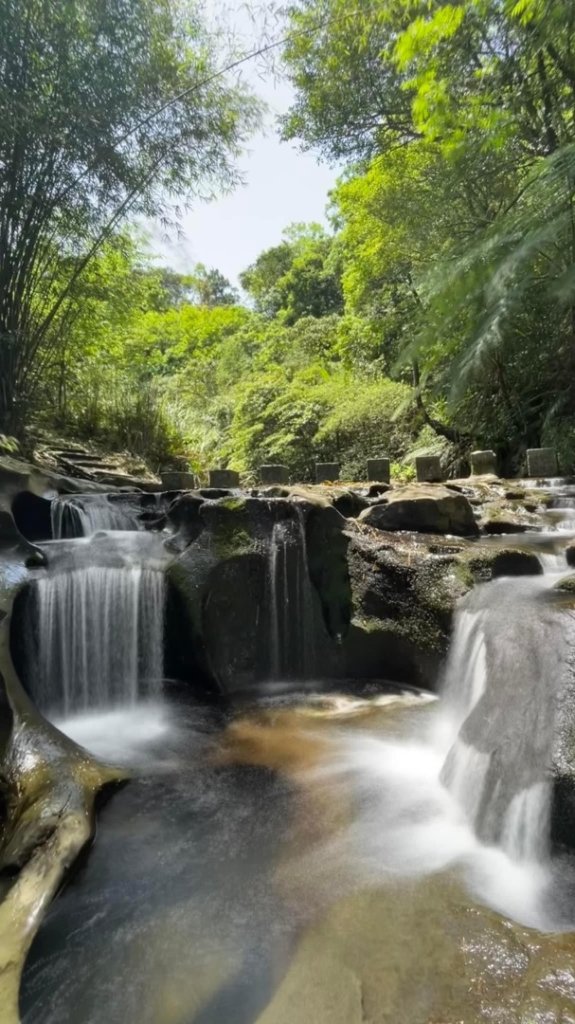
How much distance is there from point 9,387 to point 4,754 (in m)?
5.50

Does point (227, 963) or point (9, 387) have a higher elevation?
point (9, 387)

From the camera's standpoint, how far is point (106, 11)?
578 centimetres

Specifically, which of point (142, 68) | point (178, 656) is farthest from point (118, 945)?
point (142, 68)

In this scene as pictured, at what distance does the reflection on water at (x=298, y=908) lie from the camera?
1.76m

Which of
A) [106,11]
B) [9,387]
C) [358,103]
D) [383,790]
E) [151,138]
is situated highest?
[358,103]

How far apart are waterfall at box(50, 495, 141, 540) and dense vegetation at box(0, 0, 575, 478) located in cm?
215

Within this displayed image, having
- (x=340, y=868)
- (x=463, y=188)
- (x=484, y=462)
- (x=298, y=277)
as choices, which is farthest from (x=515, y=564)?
(x=298, y=277)

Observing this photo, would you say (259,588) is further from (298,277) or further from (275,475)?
(298,277)

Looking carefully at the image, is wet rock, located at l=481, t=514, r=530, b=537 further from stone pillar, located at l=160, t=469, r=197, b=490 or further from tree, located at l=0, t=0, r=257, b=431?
tree, located at l=0, t=0, r=257, b=431

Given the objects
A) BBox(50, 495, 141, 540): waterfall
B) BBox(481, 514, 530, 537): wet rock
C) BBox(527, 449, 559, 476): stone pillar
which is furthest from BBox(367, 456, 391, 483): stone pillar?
BBox(50, 495, 141, 540): waterfall

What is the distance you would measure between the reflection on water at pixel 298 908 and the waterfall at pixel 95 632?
3.49 ft

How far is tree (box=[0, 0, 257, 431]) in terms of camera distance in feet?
18.4

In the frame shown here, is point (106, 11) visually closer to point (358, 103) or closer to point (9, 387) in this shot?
point (9, 387)

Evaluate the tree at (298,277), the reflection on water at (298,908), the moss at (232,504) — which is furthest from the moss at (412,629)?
the tree at (298,277)
